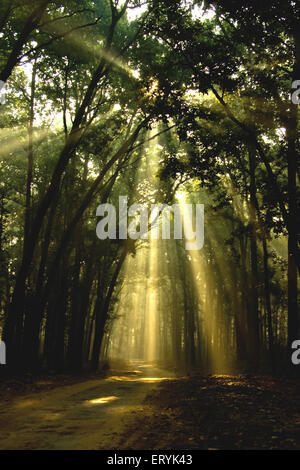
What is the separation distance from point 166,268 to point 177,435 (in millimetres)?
38758

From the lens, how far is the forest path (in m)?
5.83

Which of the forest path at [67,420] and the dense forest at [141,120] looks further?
the dense forest at [141,120]

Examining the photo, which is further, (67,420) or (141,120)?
(141,120)

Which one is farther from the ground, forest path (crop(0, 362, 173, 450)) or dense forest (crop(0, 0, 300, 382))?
dense forest (crop(0, 0, 300, 382))

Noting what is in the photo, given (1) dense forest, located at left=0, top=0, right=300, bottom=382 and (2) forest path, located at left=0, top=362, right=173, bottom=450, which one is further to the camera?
(1) dense forest, located at left=0, top=0, right=300, bottom=382

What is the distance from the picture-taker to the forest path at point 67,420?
5.83 metres

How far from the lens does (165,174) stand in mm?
14148

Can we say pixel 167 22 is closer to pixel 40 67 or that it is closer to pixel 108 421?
pixel 40 67

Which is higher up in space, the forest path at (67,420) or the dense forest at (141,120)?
the dense forest at (141,120)

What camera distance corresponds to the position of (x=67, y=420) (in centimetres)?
755

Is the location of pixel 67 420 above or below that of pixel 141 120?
below
